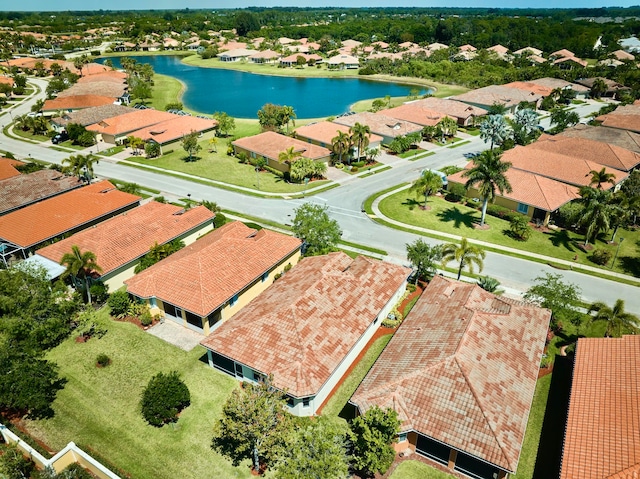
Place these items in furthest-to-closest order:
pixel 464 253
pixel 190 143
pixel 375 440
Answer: pixel 190 143
pixel 464 253
pixel 375 440

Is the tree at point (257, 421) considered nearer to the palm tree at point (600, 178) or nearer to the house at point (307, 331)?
Answer: the house at point (307, 331)

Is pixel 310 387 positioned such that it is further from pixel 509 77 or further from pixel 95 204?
pixel 509 77

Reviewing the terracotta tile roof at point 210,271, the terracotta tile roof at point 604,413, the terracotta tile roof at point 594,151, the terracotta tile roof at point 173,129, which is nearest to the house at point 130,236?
the terracotta tile roof at point 210,271

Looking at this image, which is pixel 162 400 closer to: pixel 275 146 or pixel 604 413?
pixel 604 413

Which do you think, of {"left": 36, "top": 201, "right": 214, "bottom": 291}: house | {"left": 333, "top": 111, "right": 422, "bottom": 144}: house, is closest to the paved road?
{"left": 333, "top": 111, "right": 422, "bottom": 144}: house

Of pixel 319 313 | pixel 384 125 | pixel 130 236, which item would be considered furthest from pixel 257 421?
pixel 384 125

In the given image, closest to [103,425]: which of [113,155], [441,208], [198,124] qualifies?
[441,208]

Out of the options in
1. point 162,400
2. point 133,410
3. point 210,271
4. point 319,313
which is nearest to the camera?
point 162,400
